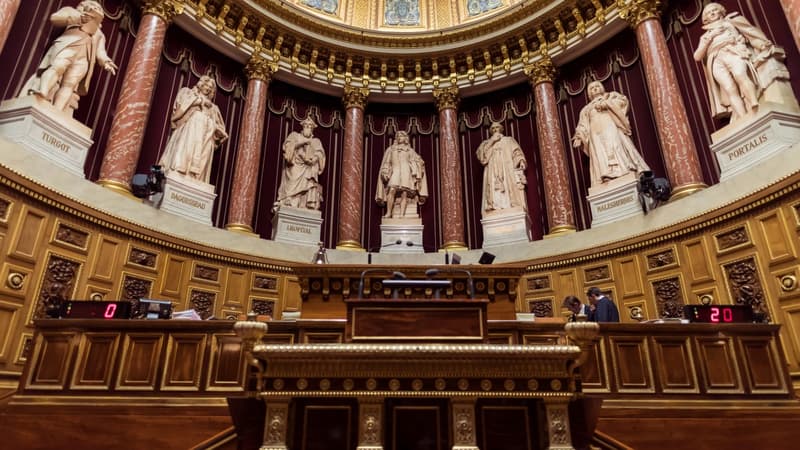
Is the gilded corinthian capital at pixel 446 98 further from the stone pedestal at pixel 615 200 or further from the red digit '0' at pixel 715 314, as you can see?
the red digit '0' at pixel 715 314

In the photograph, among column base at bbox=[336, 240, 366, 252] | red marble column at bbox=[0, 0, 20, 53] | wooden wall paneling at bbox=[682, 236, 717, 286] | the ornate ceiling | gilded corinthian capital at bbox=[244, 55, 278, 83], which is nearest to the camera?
red marble column at bbox=[0, 0, 20, 53]

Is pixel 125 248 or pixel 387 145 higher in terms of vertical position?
pixel 387 145

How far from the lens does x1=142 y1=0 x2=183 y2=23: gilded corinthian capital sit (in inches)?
345

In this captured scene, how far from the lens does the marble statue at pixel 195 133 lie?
8.56 meters

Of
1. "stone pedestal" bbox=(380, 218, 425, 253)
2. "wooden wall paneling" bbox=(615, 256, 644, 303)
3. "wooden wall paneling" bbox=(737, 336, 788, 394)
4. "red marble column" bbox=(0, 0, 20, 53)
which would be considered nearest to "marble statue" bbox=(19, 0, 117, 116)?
"red marble column" bbox=(0, 0, 20, 53)

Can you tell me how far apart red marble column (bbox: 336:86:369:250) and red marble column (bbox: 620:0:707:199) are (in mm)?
5948

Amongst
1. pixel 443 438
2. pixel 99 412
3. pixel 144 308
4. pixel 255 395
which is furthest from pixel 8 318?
pixel 443 438

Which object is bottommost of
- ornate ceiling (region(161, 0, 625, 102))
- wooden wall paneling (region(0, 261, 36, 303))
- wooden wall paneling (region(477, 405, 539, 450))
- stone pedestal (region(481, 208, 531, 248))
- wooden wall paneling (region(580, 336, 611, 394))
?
wooden wall paneling (region(477, 405, 539, 450))

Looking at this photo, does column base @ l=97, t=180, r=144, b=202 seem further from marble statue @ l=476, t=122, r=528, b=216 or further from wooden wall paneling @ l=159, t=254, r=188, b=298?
marble statue @ l=476, t=122, r=528, b=216

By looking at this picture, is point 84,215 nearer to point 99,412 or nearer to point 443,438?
point 99,412

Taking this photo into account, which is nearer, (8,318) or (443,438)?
(443,438)

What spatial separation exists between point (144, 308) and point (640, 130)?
8.84m

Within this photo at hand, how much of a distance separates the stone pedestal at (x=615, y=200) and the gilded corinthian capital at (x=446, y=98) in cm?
411

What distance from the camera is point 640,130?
8.98m
